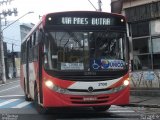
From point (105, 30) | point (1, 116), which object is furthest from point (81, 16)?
point (1, 116)

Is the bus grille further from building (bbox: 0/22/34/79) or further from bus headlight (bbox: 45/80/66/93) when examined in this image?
building (bbox: 0/22/34/79)

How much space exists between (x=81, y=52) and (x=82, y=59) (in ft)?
0.71

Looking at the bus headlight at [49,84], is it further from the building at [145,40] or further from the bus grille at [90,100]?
the building at [145,40]

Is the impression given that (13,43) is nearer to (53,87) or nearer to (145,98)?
(145,98)

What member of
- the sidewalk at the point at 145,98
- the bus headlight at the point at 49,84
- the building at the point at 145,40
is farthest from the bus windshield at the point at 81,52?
the building at the point at 145,40

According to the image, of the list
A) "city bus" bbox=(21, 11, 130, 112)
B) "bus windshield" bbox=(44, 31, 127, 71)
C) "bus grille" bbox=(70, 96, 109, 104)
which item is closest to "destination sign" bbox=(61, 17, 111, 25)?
"city bus" bbox=(21, 11, 130, 112)

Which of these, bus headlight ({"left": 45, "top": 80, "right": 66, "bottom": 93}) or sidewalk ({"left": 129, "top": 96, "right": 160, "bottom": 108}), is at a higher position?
bus headlight ({"left": 45, "top": 80, "right": 66, "bottom": 93})

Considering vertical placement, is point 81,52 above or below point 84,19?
below

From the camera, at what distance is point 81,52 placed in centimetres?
1434

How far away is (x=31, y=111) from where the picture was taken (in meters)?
17.7

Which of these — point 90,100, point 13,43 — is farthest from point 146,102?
point 13,43

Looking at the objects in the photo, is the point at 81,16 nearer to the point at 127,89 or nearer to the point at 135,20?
the point at 127,89

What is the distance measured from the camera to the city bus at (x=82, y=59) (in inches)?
558

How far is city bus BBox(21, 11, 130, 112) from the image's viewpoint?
46.5 ft
